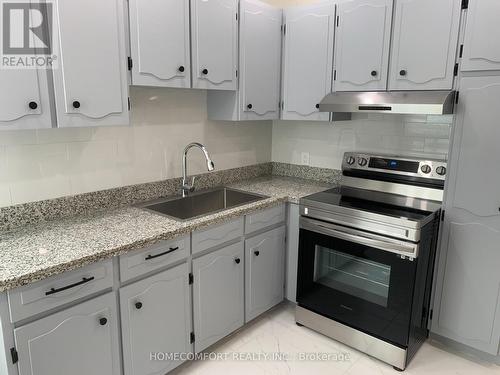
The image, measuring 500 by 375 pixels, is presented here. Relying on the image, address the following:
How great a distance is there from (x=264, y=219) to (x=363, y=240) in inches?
25.7

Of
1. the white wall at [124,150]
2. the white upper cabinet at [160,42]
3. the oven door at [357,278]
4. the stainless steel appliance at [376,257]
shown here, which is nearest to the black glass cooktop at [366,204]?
the stainless steel appliance at [376,257]

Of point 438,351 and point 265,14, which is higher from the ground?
point 265,14

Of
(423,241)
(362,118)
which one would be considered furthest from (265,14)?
(423,241)

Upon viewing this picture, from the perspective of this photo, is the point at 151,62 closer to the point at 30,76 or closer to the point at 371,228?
the point at 30,76

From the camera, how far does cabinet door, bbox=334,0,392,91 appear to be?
228cm

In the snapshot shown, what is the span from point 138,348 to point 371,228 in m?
1.42

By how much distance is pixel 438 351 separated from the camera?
7.80 feet

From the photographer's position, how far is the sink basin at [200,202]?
2.43 metres

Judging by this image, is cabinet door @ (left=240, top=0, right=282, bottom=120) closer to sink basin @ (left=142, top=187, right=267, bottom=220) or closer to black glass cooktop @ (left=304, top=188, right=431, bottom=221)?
sink basin @ (left=142, top=187, right=267, bottom=220)

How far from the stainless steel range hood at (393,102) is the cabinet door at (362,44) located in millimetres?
97

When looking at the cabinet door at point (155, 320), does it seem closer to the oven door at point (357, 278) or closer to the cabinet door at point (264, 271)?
the cabinet door at point (264, 271)

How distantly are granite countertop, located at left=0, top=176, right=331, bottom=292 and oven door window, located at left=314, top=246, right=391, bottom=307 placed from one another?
563 mm

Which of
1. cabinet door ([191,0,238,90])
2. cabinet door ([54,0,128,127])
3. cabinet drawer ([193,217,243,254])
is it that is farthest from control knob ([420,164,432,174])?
cabinet door ([54,0,128,127])

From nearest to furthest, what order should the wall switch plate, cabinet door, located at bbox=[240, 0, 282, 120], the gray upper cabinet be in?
the gray upper cabinet, cabinet door, located at bbox=[240, 0, 282, 120], the wall switch plate
